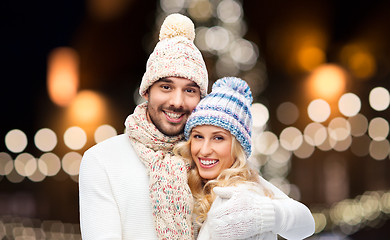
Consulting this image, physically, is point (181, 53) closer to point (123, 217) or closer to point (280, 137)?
point (123, 217)

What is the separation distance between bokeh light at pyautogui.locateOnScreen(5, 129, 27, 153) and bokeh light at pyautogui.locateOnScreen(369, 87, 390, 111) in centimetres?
2326

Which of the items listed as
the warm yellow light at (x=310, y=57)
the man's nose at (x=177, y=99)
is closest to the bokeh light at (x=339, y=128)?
the warm yellow light at (x=310, y=57)

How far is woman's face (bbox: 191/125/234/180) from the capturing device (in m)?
3.71

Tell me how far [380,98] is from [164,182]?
16.7 meters

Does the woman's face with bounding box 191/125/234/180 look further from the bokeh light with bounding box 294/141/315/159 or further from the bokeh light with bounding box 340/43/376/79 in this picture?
the bokeh light with bounding box 294/141/315/159

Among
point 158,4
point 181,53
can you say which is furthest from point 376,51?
point 181,53

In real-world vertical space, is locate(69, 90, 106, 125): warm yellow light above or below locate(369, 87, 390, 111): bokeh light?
below

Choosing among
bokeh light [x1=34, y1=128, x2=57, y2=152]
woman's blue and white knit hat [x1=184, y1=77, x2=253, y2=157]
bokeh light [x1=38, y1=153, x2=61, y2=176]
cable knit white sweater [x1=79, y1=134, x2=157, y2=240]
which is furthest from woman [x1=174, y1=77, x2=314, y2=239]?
bokeh light [x1=38, y1=153, x2=61, y2=176]

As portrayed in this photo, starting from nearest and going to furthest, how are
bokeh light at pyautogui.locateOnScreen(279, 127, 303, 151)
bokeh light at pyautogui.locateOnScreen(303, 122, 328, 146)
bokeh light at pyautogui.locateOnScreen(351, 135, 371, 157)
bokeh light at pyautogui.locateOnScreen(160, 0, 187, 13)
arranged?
1. bokeh light at pyautogui.locateOnScreen(160, 0, 187, 13)
2. bokeh light at pyautogui.locateOnScreen(303, 122, 328, 146)
3. bokeh light at pyautogui.locateOnScreen(351, 135, 371, 157)
4. bokeh light at pyautogui.locateOnScreen(279, 127, 303, 151)

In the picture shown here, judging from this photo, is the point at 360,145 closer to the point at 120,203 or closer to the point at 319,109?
the point at 319,109

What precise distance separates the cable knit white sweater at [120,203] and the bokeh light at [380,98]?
16.0m

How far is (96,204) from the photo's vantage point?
362 cm

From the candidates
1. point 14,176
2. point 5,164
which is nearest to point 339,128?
point 5,164

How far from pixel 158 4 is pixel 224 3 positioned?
149 centimetres
